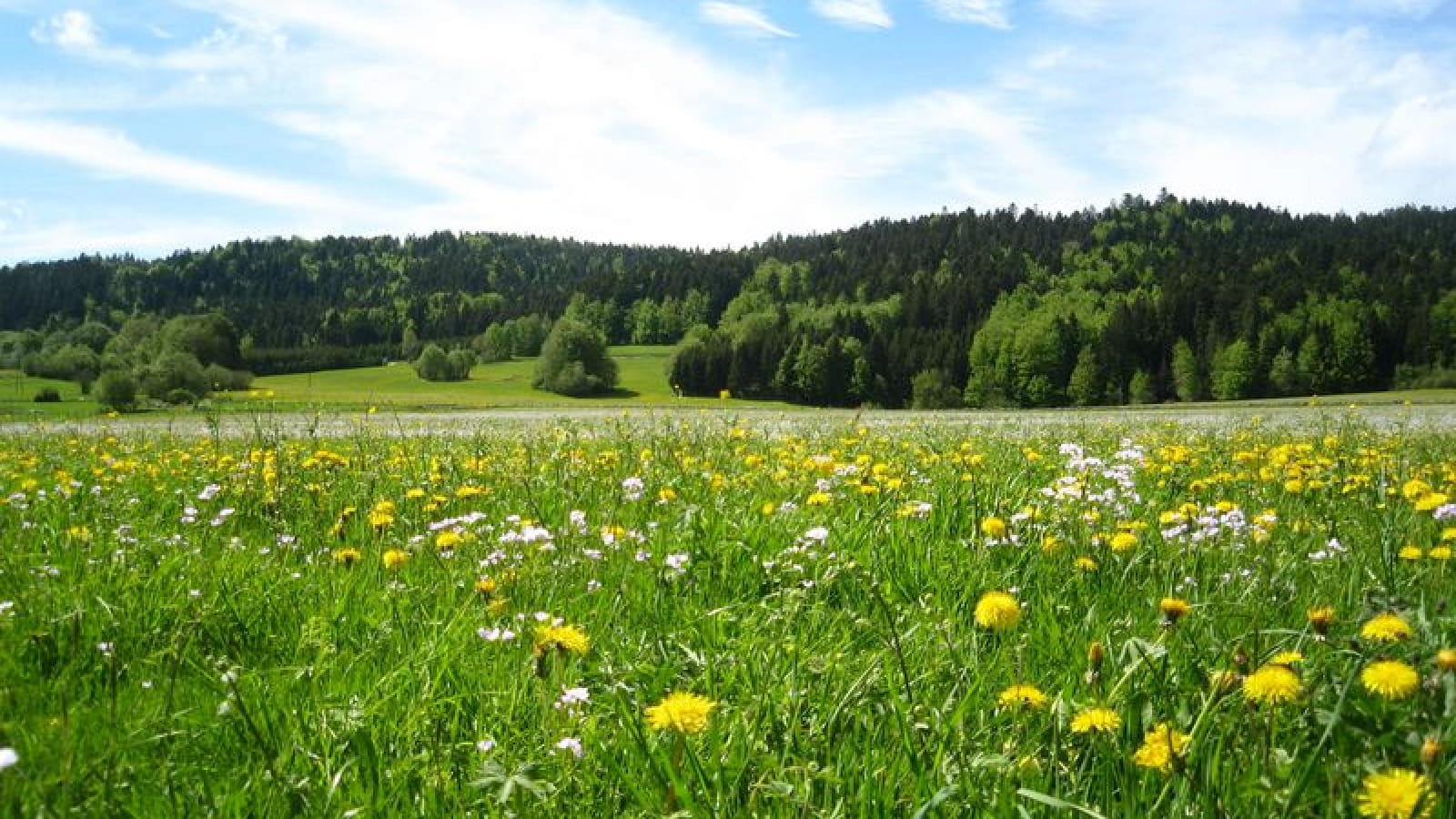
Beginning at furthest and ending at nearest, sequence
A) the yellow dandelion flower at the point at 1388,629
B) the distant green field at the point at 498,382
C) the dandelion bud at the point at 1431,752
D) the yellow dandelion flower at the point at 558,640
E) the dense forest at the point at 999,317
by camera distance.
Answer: the dense forest at the point at 999,317, the distant green field at the point at 498,382, the yellow dandelion flower at the point at 558,640, the yellow dandelion flower at the point at 1388,629, the dandelion bud at the point at 1431,752

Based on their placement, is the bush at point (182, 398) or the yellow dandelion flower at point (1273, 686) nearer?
the yellow dandelion flower at point (1273, 686)

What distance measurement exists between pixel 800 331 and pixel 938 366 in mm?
19133

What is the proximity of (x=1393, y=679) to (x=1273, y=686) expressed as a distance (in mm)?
202

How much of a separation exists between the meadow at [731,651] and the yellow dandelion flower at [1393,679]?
1 cm

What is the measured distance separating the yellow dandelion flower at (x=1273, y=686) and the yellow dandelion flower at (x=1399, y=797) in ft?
0.89

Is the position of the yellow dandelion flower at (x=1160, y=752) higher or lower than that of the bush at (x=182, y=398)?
lower

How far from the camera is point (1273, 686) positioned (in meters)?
1.69

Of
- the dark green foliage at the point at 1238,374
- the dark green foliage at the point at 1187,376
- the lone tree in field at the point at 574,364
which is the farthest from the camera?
the lone tree in field at the point at 574,364

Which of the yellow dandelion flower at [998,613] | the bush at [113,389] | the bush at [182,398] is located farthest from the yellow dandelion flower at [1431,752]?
the bush at [113,389]

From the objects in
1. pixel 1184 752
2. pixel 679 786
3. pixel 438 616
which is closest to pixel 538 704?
pixel 679 786

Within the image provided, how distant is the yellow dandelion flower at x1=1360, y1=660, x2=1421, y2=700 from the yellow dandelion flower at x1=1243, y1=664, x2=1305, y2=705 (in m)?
0.13

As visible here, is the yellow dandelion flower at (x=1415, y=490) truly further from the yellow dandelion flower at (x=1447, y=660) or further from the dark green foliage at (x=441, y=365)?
the dark green foliage at (x=441, y=365)

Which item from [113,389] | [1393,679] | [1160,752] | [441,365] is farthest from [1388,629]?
[441,365]

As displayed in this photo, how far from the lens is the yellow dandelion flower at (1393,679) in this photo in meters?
1.60
